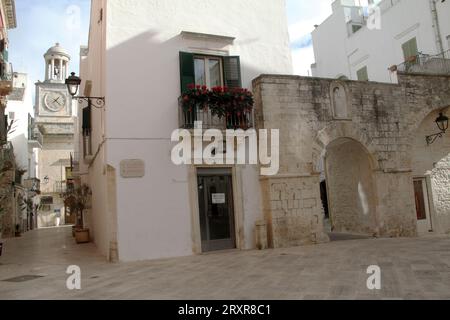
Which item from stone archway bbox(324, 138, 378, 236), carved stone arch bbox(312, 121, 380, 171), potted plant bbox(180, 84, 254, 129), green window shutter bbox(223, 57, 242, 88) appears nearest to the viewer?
potted plant bbox(180, 84, 254, 129)

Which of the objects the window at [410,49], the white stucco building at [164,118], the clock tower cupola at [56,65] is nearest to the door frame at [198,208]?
the white stucco building at [164,118]

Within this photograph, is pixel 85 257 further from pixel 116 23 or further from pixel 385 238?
pixel 385 238

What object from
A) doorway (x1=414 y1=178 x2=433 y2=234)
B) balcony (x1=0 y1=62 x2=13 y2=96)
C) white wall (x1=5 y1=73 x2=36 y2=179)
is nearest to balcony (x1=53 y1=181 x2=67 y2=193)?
white wall (x1=5 y1=73 x2=36 y2=179)

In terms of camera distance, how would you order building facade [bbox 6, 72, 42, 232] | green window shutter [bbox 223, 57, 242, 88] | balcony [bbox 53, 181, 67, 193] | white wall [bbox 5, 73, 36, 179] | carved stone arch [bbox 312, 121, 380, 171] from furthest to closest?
balcony [bbox 53, 181, 67, 193]
white wall [bbox 5, 73, 36, 179]
building facade [bbox 6, 72, 42, 232]
carved stone arch [bbox 312, 121, 380, 171]
green window shutter [bbox 223, 57, 242, 88]

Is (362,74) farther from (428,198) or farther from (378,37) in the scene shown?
(428,198)

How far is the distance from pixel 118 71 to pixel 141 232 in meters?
4.07

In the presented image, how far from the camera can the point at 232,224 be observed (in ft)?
34.7

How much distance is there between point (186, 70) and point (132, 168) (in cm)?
299

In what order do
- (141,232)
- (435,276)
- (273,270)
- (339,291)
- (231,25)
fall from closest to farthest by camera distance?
(339,291)
(435,276)
(273,270)
(141,232)
(231,25)

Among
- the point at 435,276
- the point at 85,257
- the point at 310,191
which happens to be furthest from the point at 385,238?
the point at 85,257

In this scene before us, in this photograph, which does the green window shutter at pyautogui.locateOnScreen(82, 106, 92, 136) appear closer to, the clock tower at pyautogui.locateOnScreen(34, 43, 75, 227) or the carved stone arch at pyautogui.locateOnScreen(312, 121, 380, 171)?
the carved stone arch at pyautogui.locateOnScreen(312, 121, 380, 171)

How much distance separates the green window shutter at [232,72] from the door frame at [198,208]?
2.34 metres

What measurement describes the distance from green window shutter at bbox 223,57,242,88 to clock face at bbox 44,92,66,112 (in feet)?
124

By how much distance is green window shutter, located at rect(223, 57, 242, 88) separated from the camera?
35.3 feet
